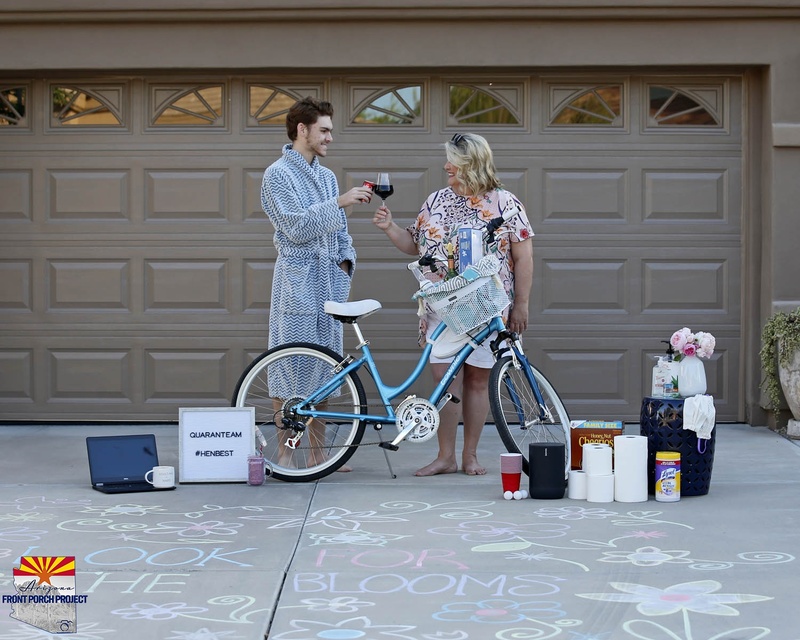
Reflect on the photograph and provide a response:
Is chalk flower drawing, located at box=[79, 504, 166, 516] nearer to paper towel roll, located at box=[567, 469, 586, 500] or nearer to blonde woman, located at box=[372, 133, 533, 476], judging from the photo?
blonde woman, located at box=[372, 133, 533, 476]

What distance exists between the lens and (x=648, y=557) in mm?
4289

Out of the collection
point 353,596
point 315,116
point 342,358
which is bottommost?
point 353,596

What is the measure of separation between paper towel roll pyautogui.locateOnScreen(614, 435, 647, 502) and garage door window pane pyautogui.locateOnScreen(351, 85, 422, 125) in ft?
10.8

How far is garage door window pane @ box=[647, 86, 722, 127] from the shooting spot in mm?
7793

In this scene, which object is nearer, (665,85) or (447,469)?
(447,469)

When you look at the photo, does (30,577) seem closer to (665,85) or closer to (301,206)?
(301,206)

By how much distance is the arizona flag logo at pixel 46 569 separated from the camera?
3.91 meters

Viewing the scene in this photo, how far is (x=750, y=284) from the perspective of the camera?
25.2ft

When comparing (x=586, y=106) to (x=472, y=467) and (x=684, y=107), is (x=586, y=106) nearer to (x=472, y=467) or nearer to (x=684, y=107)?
(x=684, y=107)

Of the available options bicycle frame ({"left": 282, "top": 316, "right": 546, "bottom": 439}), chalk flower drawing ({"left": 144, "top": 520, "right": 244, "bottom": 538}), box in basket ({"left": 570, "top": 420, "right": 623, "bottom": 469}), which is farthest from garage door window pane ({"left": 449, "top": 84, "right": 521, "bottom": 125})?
chalk flower drawing ({"left": 144, "top": 520, "right": 244, "bottom": 538})

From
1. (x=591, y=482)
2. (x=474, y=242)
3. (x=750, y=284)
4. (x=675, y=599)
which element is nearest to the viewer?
(x=675, y=599)

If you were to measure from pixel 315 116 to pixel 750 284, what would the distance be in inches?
132

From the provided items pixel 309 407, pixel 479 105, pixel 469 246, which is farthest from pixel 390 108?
pixel 309 407

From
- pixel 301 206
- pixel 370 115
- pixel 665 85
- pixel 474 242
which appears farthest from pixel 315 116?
pixel 665 85
